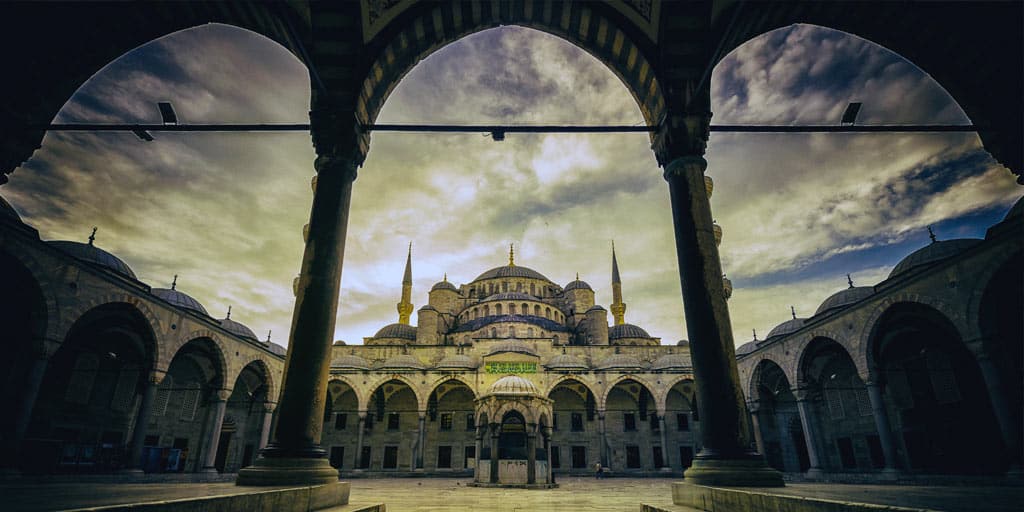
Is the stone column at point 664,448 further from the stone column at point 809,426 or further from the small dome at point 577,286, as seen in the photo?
the small dome at point 577,286

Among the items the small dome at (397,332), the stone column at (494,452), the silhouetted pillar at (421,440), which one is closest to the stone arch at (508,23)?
the stone column at (494,452)

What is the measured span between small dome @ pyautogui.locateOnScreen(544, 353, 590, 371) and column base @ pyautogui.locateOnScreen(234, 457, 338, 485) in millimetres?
A: 23150

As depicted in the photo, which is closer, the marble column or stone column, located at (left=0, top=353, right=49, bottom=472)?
stone column, located at (left=0, top=353, right=49, bottom=472)

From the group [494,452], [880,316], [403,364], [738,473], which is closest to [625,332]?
[403,364]

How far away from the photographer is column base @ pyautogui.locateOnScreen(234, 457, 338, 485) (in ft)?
14.0

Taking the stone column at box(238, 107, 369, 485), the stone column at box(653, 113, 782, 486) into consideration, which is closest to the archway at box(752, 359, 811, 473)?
the stone column at box(653, 113, 782, 486)

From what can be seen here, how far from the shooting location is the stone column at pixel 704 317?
4477 millimetres

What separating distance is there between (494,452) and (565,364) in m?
12.6

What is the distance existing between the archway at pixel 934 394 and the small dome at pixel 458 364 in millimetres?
19686

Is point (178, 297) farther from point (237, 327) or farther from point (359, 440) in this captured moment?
point (359, 440)

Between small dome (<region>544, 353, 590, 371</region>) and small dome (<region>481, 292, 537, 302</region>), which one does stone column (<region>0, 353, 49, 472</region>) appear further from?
small dome (<region>481, 292, 537, 302</region>)

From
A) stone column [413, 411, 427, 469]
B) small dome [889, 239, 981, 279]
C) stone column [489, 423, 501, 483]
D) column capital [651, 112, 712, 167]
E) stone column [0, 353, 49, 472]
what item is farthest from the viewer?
stone column [413, 411, 427, 469]

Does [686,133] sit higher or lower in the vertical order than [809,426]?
higher

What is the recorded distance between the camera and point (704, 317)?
5.00m
